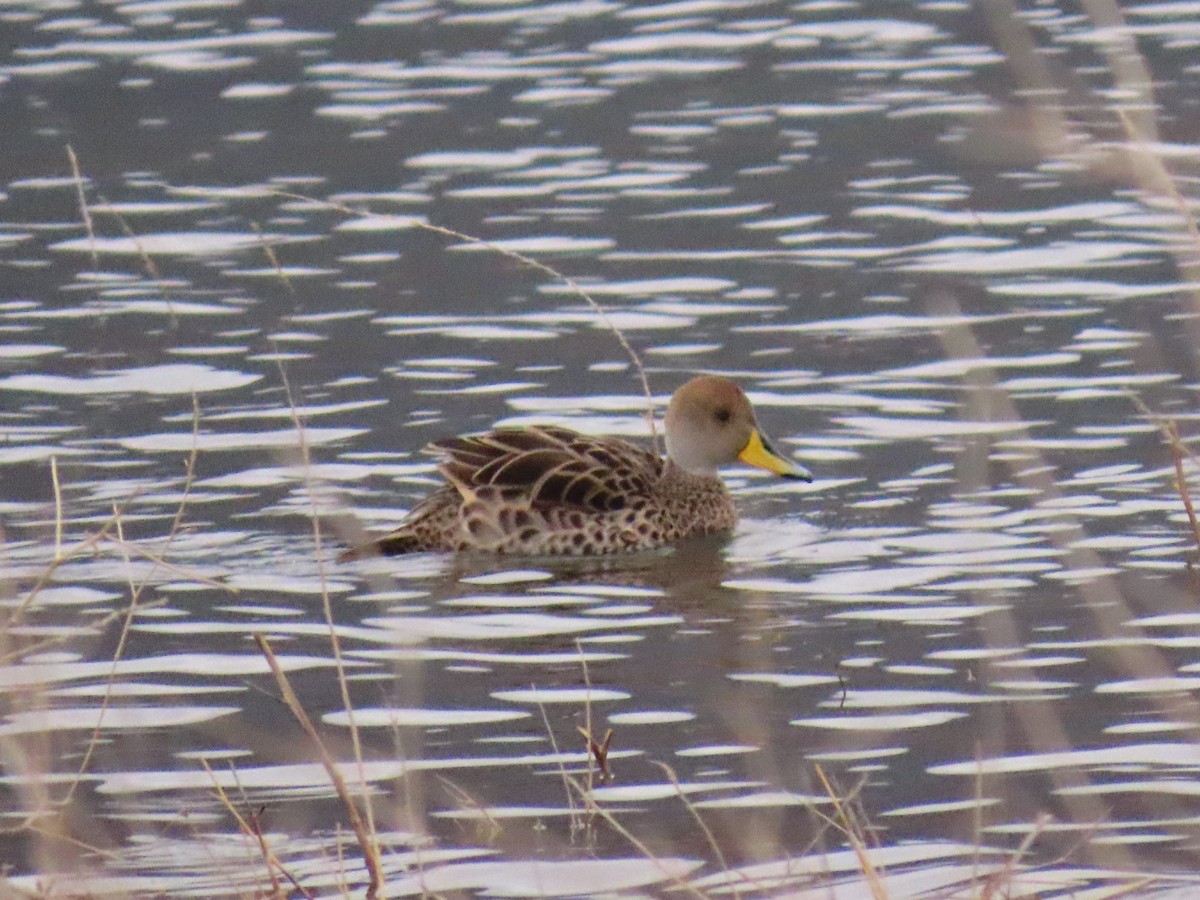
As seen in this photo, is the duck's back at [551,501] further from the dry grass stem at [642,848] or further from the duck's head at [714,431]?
the dry grass stem at [642,848]

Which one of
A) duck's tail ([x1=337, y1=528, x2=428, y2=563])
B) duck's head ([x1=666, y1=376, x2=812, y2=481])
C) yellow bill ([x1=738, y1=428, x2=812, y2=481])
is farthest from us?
duck's head ([x1=666, y1=376, x2=812, y2=481])

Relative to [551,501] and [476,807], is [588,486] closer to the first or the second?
[551,501]

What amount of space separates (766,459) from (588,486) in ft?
2.46

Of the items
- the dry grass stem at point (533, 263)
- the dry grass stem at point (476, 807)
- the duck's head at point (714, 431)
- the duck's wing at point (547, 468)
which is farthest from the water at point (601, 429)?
the duck's wing at point (547, 468)

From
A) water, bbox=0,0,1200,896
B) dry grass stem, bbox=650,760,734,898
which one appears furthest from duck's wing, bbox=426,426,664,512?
dry grass stem, bbox=650,760,734,898

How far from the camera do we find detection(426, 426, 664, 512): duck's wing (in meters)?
10.4

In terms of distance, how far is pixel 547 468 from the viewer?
10.6 metres

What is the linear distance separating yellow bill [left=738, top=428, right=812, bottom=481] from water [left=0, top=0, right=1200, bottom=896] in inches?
8.9

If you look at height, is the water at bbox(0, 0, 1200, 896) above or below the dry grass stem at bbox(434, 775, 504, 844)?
below

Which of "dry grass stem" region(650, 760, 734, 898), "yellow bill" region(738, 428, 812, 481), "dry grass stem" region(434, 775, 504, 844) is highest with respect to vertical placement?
"dry grass stem" region(650, 760, 734, 898)

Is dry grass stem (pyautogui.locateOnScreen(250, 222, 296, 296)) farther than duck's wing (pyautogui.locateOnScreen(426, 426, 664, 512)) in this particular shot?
No

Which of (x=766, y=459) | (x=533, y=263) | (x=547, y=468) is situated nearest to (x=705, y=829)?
(x=533, y=263)

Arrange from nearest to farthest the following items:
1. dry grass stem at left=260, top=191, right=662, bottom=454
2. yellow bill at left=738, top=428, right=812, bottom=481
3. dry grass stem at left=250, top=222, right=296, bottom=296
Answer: dry grass stem at left=250, top=222, right=296, bottom=296
dry grass stem at left=260, top=191, right=662, bottom=454
yellow bill at left=738, top=428, right=812, bottom=481

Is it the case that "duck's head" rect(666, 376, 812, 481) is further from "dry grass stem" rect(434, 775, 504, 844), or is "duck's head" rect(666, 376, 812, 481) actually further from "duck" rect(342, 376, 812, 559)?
"dry grass stem" rect(434, 775, 504, 844)
